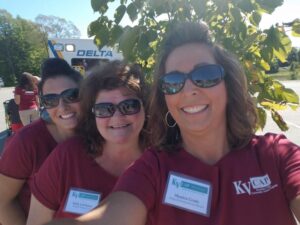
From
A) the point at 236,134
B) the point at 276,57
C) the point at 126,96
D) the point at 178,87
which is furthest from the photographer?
the point at 276,57

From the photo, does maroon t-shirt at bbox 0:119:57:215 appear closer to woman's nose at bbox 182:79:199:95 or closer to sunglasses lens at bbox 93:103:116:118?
sunglasses lens at bbox 93:103:116:118

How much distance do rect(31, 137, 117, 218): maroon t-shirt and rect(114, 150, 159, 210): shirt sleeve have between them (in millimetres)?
522

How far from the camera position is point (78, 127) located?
247cm

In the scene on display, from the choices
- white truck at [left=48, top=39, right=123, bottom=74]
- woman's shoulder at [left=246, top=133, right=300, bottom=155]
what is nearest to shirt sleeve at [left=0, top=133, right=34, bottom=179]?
woman's shoulder at [left=246, top=133, right=300, bottom=155]

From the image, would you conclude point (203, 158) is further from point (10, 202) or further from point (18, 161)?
point (10, 202)

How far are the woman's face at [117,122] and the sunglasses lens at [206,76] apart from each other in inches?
23.7

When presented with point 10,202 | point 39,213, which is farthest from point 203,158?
point 10,202

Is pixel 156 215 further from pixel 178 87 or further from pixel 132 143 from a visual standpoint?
pixel 132 143

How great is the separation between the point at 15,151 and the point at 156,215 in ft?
4.12

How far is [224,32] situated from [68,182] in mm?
1184

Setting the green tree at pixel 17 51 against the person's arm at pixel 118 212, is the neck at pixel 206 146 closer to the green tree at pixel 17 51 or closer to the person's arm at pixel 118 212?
the person's arm at pixel 118 212

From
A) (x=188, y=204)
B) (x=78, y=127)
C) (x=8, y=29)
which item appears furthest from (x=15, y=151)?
(x=8, y=29)

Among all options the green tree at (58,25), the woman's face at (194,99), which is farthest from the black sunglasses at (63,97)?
the green tree at (58,25)

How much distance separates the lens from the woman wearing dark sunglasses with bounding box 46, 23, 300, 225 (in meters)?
1.55
